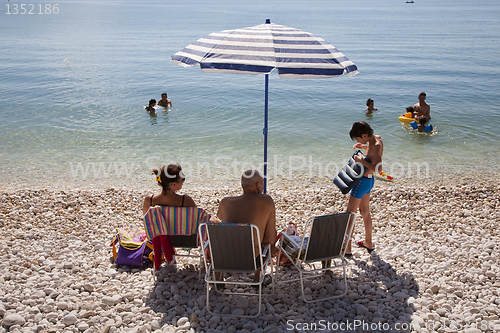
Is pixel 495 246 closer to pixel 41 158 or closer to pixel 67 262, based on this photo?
pixel 67 262

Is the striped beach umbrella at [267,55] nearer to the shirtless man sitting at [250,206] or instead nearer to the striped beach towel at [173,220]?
the shirtless man sitting at [250,206]

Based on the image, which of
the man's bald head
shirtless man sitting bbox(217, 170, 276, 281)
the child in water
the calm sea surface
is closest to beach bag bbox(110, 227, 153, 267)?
shirtless man sitting bbox(217, 170, 276, 281)

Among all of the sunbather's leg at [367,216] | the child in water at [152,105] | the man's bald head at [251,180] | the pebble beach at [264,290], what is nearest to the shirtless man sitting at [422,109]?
the pebble beach at [264,290]

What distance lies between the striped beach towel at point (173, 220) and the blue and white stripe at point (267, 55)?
1.47m

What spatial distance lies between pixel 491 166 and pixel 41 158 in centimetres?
1137

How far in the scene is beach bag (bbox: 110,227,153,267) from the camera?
4.34 m

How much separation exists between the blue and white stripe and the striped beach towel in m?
1.47

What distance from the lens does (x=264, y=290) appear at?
13.0 ft

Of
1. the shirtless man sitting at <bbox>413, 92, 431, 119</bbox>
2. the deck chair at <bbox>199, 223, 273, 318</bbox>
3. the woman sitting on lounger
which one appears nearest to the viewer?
the deck chair at <bbox>199, 223, 273, 318</bbox>

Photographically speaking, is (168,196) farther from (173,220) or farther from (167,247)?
(167,247)

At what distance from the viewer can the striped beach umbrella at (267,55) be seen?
3.96m

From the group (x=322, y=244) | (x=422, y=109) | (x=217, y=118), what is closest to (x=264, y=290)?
(x=322, y=244)

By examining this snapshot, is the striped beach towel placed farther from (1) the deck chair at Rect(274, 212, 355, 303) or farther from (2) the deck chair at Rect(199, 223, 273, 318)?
(1) the deck chair at Rect(274, 212, 355, 303)

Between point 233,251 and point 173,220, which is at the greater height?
point 173,220
